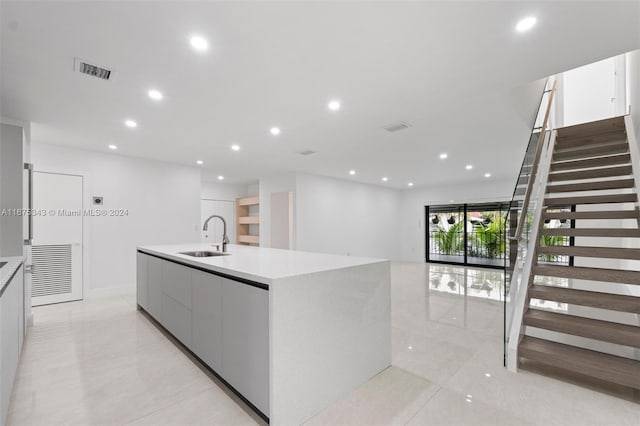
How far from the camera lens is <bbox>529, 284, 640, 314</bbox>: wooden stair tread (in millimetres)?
2387

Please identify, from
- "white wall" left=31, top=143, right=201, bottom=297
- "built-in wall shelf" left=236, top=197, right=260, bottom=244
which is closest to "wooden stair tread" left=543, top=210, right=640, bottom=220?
"white wall" left=31, top=143, right=201, bottom=297

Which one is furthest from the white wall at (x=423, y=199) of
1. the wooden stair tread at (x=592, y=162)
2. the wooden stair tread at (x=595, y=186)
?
the wooden stair tread at (x=595, y=186)

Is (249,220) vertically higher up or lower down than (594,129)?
lower down

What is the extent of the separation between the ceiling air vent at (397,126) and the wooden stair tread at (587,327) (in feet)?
8.33

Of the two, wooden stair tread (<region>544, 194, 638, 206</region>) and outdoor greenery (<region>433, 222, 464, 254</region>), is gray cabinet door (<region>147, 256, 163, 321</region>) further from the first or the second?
outdoor greenery (<region>433, 222, 464, 254</region>)

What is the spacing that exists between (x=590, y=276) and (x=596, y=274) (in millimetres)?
52

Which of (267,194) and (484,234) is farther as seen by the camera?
(484,234)

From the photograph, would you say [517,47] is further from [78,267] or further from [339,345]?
[78,267]

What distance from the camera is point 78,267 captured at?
15.6ft

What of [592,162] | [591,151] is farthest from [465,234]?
[592,162]

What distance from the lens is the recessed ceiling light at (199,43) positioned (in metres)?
2.06

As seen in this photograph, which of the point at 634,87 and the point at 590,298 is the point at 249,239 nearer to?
the point at 590,298

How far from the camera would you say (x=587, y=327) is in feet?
7.84

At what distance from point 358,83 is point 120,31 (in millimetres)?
1886
